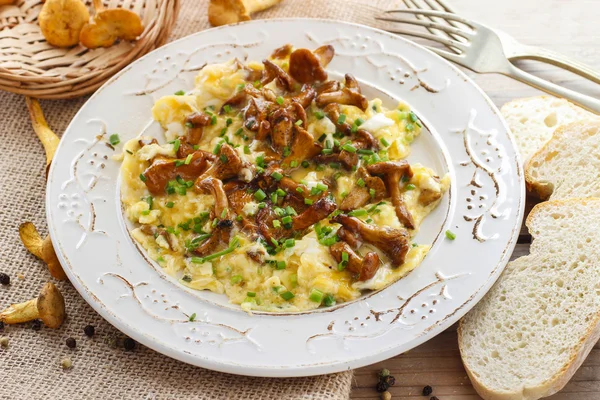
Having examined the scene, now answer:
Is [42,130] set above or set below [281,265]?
below

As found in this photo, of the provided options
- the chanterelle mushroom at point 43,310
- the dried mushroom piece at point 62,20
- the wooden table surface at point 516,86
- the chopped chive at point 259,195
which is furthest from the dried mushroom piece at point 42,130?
the wooden table surface at point 516,86

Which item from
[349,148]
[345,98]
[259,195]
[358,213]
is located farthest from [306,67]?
[358,213]

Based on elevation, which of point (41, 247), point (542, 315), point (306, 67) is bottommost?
point (41, 247)

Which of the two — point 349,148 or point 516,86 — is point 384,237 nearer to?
point 349,148

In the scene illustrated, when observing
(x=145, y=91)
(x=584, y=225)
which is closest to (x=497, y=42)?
(x=584, y=225)

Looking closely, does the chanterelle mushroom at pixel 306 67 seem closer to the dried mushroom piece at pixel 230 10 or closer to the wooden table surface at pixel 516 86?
the dried mushroom piece at pixel 230 10
